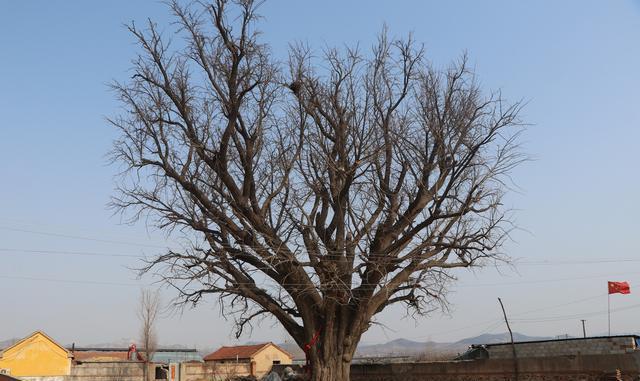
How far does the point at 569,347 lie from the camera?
1962 centimetres

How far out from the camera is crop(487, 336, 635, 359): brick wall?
18236 mm

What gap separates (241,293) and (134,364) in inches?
1130

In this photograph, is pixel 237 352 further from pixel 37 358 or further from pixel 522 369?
pixel 522 369

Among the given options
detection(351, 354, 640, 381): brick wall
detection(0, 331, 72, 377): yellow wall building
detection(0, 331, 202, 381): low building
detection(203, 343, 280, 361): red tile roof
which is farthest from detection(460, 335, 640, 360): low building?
detection(203, 343, 280, 361): red tile roof

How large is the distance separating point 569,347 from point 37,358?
3966cm

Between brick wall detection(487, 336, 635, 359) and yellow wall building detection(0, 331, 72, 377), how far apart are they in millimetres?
34651

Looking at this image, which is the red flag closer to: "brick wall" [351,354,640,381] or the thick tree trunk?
"brick wall" [351,354,640,381]

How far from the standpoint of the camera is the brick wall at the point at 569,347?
18236mm

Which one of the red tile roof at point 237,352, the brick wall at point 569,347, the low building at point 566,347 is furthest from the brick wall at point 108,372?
the brick wall at point 569,347

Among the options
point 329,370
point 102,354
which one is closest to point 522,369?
point 329,370

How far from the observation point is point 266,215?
694 inches

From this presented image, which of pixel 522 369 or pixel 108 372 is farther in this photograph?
pixel 108 372

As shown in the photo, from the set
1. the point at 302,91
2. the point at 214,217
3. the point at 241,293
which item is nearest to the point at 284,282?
the point at 241,293

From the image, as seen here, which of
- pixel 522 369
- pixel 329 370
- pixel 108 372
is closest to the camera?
pixel 329 370
